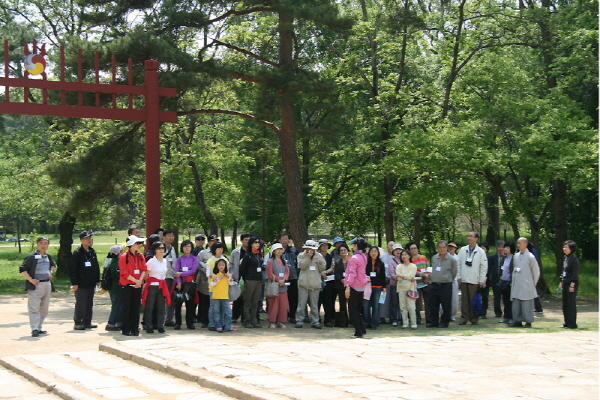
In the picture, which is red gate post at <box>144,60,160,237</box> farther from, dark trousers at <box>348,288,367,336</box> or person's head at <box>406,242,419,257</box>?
person's head at <box>406,242,419,257</box>

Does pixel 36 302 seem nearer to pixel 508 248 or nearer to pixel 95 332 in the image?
pixel 95 332

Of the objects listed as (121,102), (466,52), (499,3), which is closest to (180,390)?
(121,102)

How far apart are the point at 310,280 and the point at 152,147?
4.77m

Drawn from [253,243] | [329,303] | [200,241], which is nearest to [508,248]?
[329,303]

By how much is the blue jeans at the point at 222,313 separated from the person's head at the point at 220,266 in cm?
54

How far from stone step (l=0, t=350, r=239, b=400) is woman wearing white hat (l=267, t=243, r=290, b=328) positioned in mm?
4074

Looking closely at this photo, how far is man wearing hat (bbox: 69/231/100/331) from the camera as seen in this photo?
10.9 meters

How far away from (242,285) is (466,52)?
39.5 ft

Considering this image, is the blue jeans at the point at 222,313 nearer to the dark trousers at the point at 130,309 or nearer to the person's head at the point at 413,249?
the dark trousers at the point at 130,309

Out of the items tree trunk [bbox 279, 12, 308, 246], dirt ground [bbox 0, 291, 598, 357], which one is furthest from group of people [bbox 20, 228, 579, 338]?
tree trunk [bbox 279, 12, 308, 246]

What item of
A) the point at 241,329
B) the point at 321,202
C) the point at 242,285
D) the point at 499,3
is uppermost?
the point at 499,3

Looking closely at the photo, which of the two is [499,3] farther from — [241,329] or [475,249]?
[241,329]

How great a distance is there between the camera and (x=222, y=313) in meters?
11.3

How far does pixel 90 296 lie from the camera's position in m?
11.1
